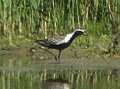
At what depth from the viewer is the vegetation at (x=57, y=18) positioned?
41.5 feet

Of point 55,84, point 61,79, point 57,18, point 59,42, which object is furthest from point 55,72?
point 57,18

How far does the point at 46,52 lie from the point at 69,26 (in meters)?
1.15

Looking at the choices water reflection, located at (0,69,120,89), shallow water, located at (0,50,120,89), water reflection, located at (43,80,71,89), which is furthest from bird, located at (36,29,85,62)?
water reflection, located at (43,80,71,89)

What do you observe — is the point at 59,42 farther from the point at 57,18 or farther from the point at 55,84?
the point at 55,84

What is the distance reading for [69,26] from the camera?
1304 cm

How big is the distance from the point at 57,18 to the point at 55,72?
280cm

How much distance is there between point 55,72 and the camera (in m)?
10.3

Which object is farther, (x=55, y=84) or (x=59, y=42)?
(x=59, y=42)

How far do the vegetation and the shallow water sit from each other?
2.57 ft

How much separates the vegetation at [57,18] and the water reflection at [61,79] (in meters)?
2.30

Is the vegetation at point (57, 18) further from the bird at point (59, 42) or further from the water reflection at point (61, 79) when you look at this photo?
the water reflection at point (61, 79)

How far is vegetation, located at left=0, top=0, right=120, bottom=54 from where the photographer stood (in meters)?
12.7

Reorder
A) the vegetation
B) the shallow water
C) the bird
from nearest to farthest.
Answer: the shallow water, the bird, the vegetation

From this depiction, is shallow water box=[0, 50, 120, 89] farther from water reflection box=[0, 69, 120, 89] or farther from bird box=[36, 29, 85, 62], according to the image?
bird box=[36, 29, 85, 62]
